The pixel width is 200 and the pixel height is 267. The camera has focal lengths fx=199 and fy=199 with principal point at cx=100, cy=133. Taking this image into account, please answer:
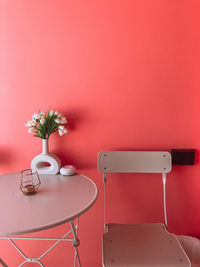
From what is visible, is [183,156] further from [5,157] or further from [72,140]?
[5,157]

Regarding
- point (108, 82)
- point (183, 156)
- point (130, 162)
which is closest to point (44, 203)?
point (130, 162)

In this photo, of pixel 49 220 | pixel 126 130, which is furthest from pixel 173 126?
pixel 49 220

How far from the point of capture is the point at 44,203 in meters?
1.10

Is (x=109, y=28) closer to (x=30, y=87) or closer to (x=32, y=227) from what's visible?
(x=30, y=87)

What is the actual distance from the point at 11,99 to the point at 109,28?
0.95m

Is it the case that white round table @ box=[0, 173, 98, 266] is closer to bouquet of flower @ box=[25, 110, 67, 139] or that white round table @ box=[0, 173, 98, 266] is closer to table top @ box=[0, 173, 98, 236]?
table top @ box=[0, 173, 98, 236]

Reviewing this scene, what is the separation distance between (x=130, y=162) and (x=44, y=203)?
28.0 inches

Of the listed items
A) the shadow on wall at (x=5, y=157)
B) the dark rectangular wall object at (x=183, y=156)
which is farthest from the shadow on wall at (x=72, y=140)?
the dark rectangular wall object at (x=183, y=156)

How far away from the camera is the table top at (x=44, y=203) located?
924 mm

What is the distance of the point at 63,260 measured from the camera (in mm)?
1807

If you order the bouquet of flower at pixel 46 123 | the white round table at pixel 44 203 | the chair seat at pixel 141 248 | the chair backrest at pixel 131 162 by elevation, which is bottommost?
the chair seat at pixel 141 248

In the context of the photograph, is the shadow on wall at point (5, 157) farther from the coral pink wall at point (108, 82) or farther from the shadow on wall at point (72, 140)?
the shadow on wall at point (72, 140)

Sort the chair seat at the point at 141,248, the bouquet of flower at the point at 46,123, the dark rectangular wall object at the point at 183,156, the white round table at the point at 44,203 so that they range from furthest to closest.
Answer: the dark rectangular wall object at the point at 183,156
the bouquet of flower at the point at 46,123
the chair seat at the point at 141,248
the white round table at the point at 44,203

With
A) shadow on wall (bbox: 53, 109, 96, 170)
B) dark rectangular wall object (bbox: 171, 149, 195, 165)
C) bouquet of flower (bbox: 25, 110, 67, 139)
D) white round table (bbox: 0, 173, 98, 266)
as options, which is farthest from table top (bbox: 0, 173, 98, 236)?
dark rectangular wall object (bbox: 171, 149, 195, 165)
